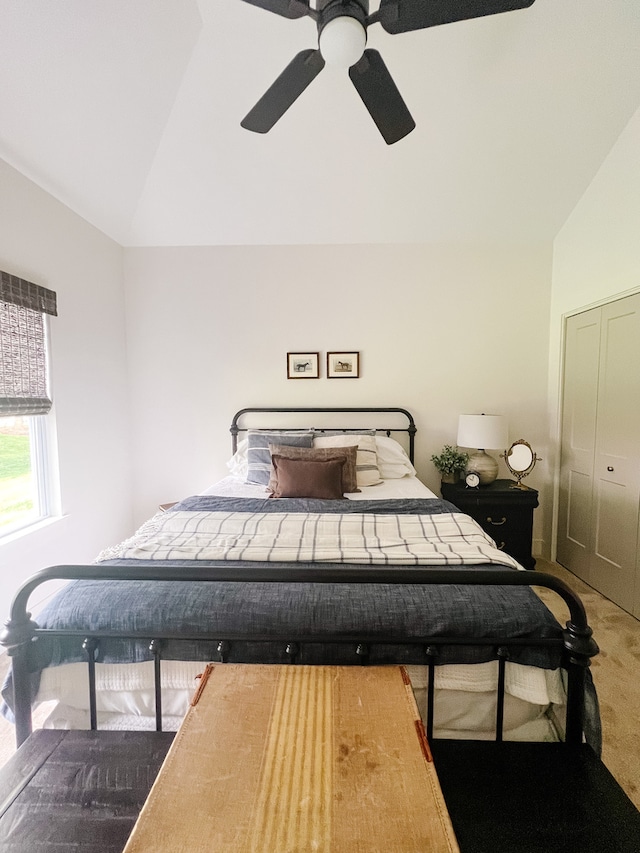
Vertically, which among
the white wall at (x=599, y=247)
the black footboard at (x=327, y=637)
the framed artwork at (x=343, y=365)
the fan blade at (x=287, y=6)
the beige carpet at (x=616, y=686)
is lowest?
the beige carpet at (x=616, y=686)

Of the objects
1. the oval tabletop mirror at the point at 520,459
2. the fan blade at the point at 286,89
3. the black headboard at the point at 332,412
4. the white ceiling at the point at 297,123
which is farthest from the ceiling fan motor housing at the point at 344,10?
the oval tabletop mirror at the point at 520,459

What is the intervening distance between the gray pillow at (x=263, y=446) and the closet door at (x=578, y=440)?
76.9 inches

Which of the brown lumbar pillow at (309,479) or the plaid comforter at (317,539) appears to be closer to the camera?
the plaid comforter at (317,539)

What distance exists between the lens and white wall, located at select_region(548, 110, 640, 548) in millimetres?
2373

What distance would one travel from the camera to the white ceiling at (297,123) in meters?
1.92

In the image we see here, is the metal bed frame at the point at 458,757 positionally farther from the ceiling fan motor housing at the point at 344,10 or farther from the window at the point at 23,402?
the ceiling fan motor housing at the point at 344,10

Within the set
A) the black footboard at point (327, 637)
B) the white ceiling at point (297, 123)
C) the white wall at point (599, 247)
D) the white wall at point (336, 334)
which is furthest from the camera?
the white wall at point (336, 334)

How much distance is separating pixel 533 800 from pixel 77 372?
3084mm

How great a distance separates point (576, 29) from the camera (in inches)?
78.5

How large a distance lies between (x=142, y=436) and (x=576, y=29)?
12.3 feet

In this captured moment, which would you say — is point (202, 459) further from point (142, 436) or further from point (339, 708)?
point (339, 708)

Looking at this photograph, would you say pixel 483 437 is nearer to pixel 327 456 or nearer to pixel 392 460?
pixel 392 460

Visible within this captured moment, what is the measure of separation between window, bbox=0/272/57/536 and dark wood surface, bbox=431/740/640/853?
96.2 inches

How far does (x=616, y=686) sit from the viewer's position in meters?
1.81
